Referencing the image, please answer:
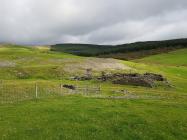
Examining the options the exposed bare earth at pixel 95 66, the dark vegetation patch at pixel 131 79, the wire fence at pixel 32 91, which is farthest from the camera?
the exposed bare earth at pixel 95 66

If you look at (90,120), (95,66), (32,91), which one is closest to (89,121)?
(90,120)

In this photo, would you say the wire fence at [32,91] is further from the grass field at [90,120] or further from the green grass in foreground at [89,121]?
the green grass in foreground at [89,121]

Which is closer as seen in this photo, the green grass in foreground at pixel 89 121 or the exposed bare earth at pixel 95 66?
the green grass in foreground at pixel 89 121

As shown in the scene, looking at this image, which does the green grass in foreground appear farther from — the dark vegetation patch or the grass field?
the dark vegetation patch

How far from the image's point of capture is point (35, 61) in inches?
4510

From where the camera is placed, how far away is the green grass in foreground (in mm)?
29084

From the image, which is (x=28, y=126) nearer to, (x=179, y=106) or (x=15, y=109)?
(x=15, y=109)

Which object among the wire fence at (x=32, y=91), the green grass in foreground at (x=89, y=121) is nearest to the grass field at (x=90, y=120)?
the green grass in foreground at (x=89, y=121)

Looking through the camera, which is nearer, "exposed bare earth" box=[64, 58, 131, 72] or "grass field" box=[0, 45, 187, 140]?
"grass field" box=[0, 45, 187, 140]

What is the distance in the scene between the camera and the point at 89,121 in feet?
106

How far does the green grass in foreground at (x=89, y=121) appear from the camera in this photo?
29084mm

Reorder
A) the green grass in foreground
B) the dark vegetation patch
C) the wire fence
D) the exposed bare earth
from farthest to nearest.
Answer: the exposed bare earth, the dark vegetation patch, the wire fence, the green grass in foreground

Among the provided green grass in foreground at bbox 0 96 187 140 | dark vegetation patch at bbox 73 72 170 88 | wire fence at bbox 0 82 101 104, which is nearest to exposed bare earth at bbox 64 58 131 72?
dark vegetation patch at bbox 73 72 170 88

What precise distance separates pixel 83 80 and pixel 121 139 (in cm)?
5771
